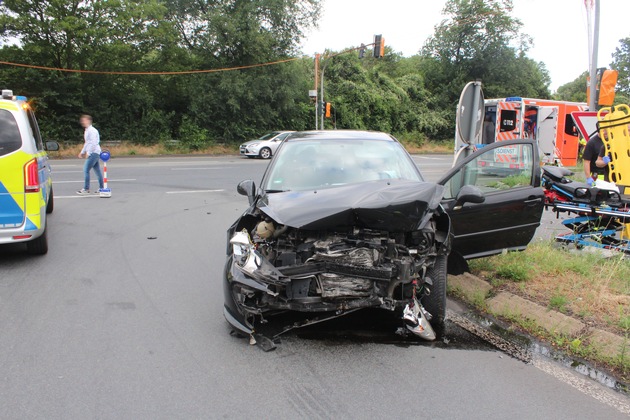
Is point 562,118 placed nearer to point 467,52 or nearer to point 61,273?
point 61,273

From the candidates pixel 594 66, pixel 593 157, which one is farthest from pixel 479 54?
pixel 593 157

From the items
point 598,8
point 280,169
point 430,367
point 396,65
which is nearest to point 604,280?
point 430,367

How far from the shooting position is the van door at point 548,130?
761 inches

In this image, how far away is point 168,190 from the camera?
12883mm

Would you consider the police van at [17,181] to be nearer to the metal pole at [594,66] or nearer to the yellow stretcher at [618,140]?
the yellow stretcher at [618,140]

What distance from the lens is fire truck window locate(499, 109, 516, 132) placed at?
747 inches

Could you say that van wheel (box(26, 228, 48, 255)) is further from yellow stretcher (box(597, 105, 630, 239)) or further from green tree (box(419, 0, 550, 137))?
green tree (box(419, 0, 550, 137))

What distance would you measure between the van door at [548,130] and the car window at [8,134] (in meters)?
18.4

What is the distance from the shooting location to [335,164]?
5.11 metres

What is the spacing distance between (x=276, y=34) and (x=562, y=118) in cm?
1866

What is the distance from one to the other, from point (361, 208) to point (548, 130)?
18.6m

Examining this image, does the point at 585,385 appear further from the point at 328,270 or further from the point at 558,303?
the point at 328,270

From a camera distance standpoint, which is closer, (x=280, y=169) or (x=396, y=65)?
(x=280, y=169)

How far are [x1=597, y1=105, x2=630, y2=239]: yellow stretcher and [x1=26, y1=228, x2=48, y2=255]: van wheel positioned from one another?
26.5 feet
